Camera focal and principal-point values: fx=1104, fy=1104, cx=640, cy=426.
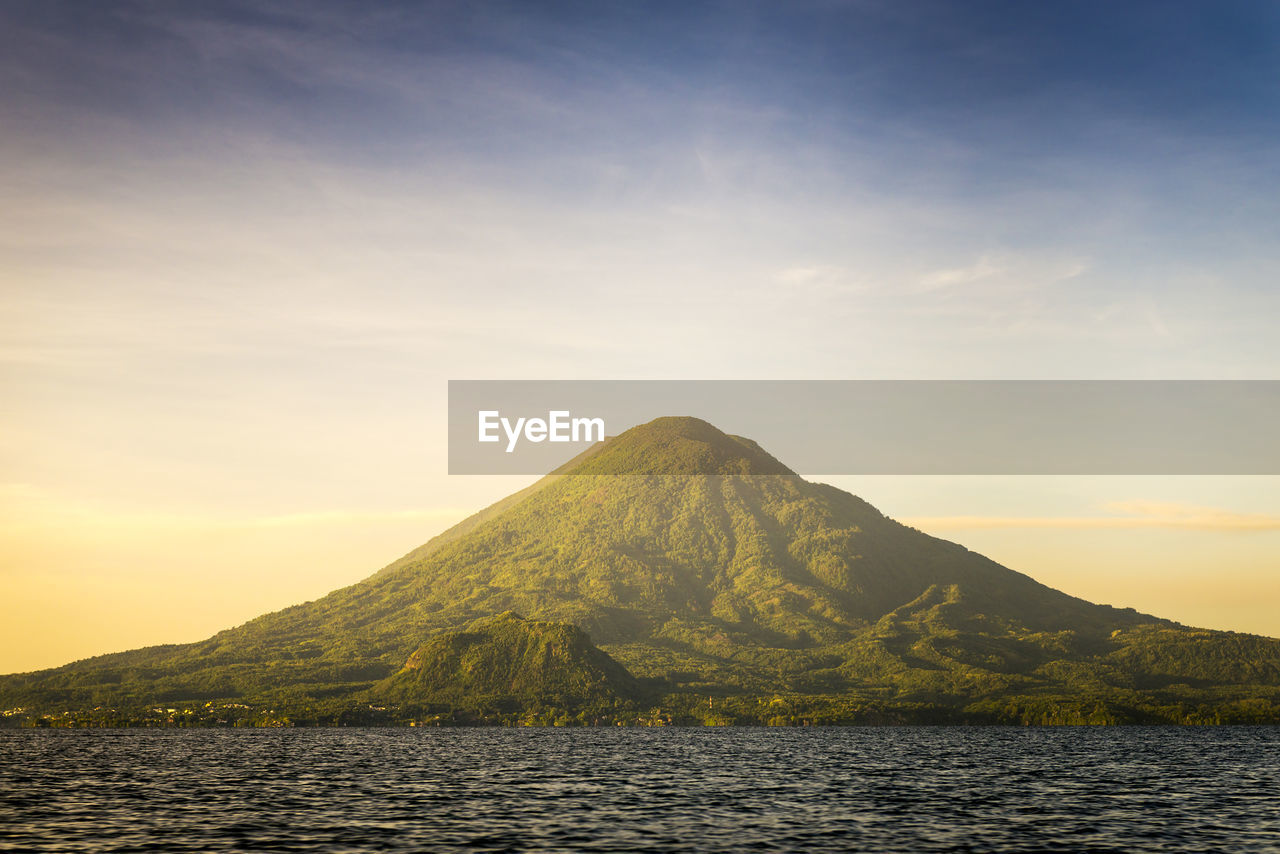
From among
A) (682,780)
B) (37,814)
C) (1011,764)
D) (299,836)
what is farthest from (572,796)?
(1011,764)

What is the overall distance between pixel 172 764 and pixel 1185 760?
17498 centimetres

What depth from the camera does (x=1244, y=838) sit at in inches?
3438

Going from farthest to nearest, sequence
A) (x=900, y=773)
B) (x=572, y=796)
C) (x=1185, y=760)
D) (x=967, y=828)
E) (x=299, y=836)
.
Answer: (x=1185, y=760), (x=900, y=773), (x=572, y=796), (x=967, y=828), (x=299, y=836)

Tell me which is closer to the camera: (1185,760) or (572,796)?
(572,796)

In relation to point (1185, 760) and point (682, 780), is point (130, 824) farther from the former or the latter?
point (1185, 760)

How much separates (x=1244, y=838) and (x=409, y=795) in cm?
8086

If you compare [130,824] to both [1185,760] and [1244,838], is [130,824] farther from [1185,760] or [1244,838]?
[1185,760]

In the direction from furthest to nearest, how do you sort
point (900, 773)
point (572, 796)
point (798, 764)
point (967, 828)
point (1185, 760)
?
point (1185, 760) < point (798, 764) < point (900, 773) < point (572, 796) < point (967, 828)

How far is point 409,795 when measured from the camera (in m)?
121

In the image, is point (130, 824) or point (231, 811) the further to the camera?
point (231, 811)

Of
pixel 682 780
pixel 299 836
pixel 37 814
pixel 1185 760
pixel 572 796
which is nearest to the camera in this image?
pixel 299 836

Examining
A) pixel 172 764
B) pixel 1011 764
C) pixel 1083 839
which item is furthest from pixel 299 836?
pixel 1011 764

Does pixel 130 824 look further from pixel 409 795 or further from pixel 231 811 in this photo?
pixel 409 795

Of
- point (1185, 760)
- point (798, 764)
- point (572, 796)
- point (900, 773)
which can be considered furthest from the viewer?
point (1185, 760)
